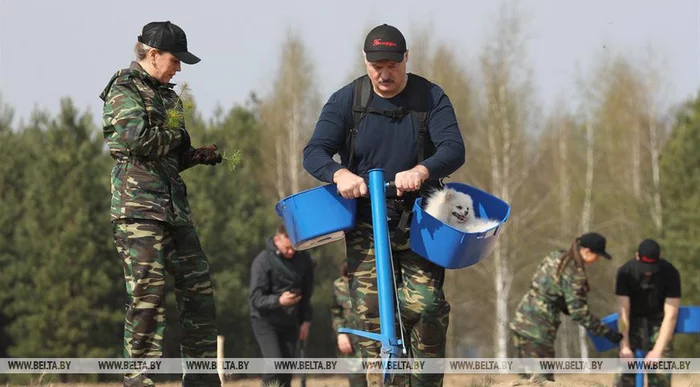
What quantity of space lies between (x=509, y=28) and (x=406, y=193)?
33.7m

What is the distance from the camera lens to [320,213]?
6.55 meters

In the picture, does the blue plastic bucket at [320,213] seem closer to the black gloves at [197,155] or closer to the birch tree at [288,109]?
the black gloves at [197,155]

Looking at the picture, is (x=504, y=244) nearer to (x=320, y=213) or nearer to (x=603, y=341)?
(x=603, y=341)

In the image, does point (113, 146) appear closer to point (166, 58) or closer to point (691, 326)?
point (166, 58)

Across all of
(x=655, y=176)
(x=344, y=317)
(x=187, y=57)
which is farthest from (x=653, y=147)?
(x=187, y=57)

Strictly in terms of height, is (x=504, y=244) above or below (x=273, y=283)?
above

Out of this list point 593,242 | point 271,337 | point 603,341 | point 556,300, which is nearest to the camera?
point 593,242

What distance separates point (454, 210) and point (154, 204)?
5.79ft

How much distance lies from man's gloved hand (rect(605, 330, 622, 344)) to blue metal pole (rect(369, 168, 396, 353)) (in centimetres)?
688

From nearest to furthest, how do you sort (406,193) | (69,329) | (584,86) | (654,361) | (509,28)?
(406,193) < (654,361) < (69,329) < (509,28) < (584,86)

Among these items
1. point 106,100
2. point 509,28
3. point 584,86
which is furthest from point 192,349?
point 584,86

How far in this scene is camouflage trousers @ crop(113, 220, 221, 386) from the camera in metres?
6.75

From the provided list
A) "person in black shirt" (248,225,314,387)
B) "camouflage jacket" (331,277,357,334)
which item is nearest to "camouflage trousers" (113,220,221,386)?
"person in black shirt" (248,225,314,387)

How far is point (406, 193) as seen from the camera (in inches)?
264
